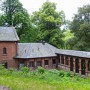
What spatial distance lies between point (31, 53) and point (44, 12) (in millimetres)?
15022

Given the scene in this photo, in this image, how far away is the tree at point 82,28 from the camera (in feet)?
155

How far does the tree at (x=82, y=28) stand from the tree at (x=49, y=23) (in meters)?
4.57

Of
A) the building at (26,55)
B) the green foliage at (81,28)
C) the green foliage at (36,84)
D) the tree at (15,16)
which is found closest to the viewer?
the green foliage at (36,84)

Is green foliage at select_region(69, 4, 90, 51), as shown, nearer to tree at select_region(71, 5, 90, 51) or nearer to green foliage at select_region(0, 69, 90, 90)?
tree at select_region(71, 5, 90, 51)

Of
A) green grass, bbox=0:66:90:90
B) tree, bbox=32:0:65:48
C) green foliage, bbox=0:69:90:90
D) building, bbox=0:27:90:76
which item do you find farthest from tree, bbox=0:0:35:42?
green foliage, bbox=0:69:90:90

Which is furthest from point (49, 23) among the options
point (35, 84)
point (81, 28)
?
point (35, 84)

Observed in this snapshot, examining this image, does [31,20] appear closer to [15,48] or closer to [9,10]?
[9,10]

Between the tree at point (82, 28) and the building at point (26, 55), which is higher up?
the tree at point (82, 28)

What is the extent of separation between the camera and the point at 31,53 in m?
41.4

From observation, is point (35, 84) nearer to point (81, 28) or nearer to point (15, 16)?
point (81, 28)

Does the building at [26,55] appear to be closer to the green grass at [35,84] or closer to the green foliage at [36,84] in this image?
the green grass at [35,84]

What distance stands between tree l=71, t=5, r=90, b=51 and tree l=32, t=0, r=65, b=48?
4566 millimetres

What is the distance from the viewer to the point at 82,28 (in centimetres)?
4669

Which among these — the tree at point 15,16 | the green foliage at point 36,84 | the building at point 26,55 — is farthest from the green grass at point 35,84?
the tree at point 15,16
